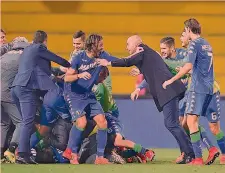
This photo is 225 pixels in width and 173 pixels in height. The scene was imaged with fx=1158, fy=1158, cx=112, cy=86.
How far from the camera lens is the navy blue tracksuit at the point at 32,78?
13.1m

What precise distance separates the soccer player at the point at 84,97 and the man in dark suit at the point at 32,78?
0.19 m

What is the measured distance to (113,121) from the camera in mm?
13492

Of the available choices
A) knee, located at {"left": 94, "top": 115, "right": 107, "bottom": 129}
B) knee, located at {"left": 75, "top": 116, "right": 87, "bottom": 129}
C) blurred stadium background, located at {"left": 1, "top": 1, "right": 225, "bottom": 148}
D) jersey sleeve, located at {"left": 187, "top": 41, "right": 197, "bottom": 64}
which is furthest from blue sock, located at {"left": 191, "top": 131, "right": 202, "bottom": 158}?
blurred stadium background, located at {"left": 1, "top": 1, "right": 225, "bottom": 148}

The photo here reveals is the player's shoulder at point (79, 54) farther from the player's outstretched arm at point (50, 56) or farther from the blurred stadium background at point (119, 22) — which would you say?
the blurred stadium background at point (119, 22)

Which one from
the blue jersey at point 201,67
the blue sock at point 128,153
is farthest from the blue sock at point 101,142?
the blue jersey at point 201,67

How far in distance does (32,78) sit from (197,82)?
1904 mm

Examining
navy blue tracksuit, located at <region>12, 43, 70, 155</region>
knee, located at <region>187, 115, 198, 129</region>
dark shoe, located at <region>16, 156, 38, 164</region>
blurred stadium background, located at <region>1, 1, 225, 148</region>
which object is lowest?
dark shoe, located at <region>16, 156, 38, 164</region>

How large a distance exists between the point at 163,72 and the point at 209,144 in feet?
3.27

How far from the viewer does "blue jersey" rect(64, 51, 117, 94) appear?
513 inches

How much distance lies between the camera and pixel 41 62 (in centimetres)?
1320

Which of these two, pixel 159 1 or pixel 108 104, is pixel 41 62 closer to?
pixel 108 104

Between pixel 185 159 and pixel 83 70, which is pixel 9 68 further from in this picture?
pixel 185 159

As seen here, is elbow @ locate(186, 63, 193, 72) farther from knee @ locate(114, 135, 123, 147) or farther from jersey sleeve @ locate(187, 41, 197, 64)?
knee @ locate(114, 135, 123, 147)

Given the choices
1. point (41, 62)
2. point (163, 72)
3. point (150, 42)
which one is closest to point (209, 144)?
point (163, 72)
